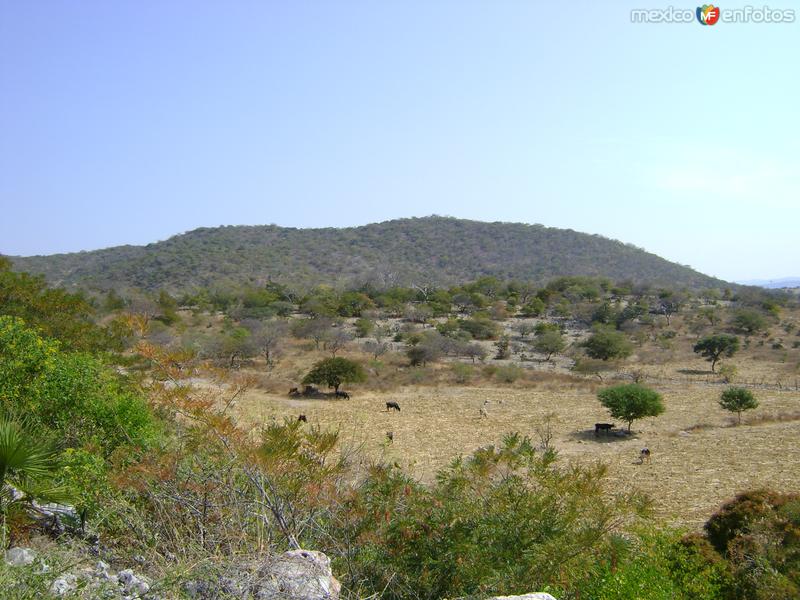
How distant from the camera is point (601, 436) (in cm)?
2012

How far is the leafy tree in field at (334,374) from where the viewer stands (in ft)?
92.5

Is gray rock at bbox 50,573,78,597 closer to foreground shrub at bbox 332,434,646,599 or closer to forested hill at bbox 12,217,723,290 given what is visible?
foreground shrub at bbox 332,434,646,599

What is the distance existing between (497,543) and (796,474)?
11.2m

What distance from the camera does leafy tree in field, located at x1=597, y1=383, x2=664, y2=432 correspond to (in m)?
20.9

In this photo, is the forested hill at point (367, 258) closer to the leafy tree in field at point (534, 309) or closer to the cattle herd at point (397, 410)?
the leafy tree in field at point (534, 309)

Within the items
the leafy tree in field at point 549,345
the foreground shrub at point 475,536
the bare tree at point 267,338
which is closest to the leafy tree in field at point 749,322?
the leafy tree in field at point 549,345

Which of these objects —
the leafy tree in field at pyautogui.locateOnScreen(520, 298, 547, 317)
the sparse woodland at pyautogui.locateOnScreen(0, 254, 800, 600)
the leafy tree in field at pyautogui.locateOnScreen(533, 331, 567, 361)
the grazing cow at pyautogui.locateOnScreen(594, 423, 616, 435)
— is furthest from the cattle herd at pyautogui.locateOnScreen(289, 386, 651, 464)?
the leafy tree in field at pyautogui.locateOnScreen(520, 298, 547, 317)

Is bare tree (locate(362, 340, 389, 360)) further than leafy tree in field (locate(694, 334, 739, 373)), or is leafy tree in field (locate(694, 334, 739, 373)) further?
bare tree (locate(362, 340, 389, 360))

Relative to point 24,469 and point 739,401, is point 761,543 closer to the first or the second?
point 24,469

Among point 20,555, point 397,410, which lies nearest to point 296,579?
point 20,555

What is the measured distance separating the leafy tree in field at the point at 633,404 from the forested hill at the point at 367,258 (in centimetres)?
5317

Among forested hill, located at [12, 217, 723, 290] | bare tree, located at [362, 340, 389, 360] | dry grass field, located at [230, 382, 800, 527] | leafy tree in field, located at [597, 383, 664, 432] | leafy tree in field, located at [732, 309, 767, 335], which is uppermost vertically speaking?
forested hill, located at [12, 217, 723, 290]

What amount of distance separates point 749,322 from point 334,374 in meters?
33.2

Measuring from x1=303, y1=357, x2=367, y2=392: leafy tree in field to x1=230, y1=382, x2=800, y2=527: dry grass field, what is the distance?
95cm
